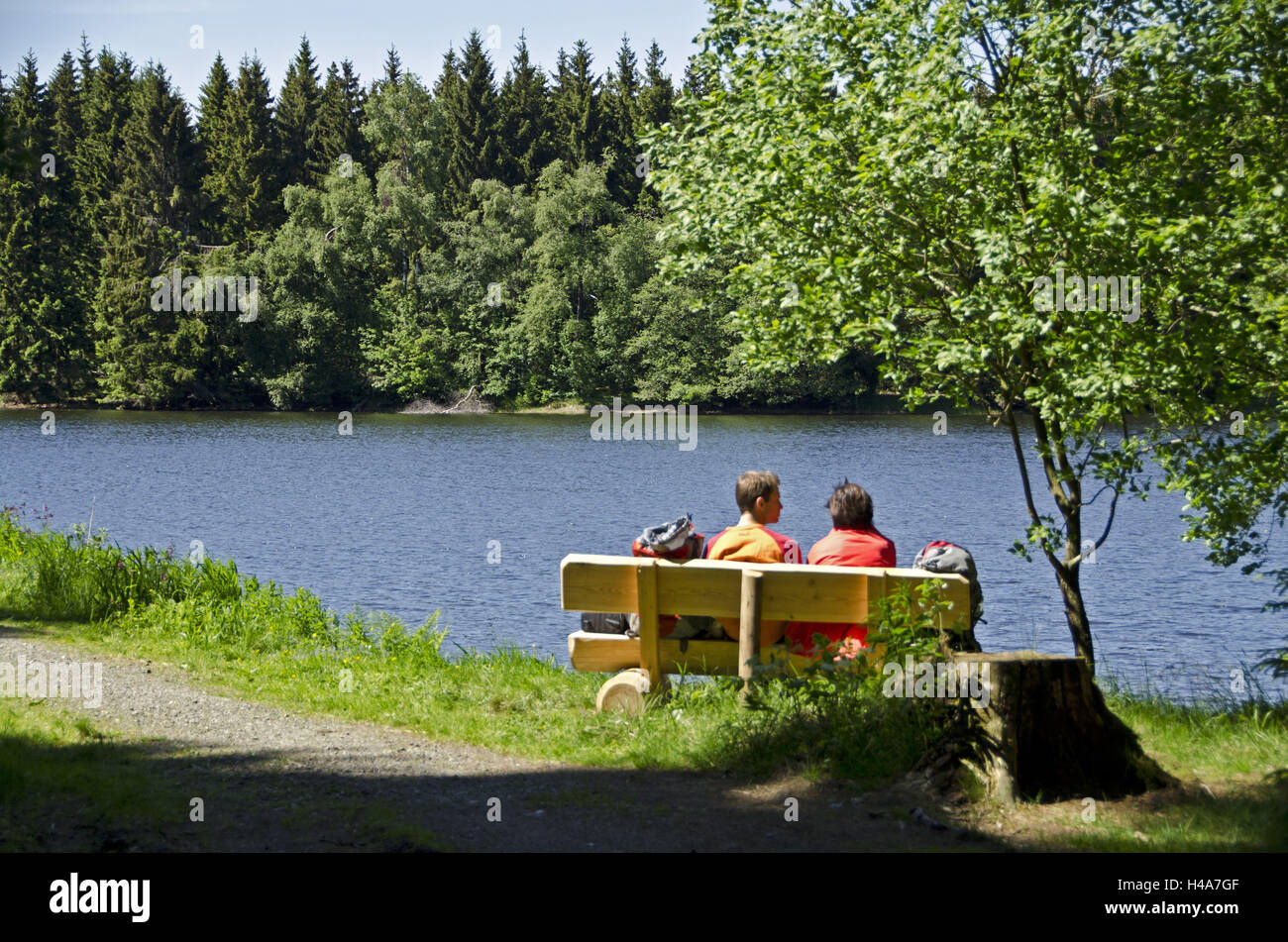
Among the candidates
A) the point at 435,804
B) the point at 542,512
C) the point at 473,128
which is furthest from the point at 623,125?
the point at 435,804

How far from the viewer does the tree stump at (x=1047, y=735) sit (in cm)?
541

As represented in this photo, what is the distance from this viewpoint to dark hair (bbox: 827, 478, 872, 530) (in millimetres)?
7230

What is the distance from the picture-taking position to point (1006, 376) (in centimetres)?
830

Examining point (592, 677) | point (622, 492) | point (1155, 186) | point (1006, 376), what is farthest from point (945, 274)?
point (622, 492)

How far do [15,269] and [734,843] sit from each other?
70219 millimetres

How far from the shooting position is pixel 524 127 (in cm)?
8025

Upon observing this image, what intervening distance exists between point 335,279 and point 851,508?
60.9 meters

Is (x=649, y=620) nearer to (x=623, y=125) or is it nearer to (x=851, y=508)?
(x=851, y=508)

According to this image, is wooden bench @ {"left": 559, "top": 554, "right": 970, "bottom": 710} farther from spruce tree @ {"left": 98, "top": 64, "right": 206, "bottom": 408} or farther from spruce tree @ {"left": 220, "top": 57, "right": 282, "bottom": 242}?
spruce tree @ {"left": 220, "top": 57, "right": 282, "bottom": 242}

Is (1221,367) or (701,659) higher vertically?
(1221,367)

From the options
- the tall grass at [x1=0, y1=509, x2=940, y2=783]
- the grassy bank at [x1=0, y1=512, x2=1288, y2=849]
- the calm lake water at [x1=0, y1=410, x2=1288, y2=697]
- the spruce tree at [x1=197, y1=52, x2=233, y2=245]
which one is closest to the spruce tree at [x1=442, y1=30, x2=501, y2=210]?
the spruce tree at [x1=197, y1=52, x2=233, y2=245]

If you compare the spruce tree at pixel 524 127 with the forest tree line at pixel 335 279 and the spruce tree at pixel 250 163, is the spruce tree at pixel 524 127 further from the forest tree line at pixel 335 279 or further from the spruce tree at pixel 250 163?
the spruce tree at pixel 250 163

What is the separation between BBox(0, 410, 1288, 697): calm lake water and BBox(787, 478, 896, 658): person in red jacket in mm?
4774
